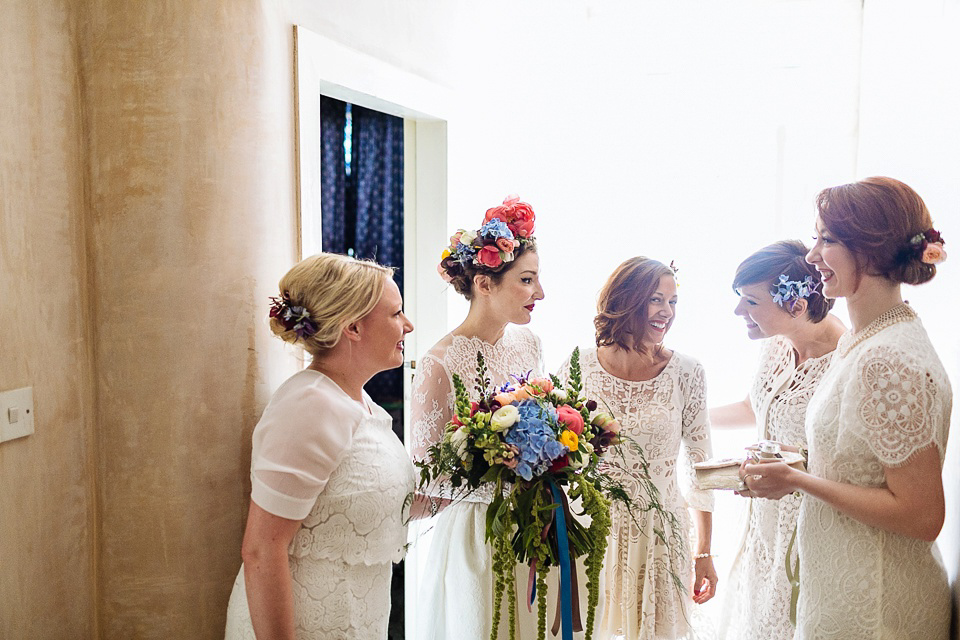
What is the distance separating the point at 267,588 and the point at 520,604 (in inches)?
32.0

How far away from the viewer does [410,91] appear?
279 cm

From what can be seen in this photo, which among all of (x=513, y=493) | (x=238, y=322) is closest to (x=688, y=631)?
(x=513, y=493)

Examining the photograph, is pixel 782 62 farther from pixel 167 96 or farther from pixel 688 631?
pixel 167 96

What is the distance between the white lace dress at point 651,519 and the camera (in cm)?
235

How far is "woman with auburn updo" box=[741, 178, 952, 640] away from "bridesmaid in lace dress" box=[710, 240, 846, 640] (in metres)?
0.40

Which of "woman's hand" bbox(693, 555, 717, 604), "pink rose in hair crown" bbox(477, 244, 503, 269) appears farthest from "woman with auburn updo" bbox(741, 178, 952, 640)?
"pink rose in hair crown" bbox(477, 244, 503, 269)

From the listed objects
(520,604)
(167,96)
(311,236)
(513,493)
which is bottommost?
(520,604)

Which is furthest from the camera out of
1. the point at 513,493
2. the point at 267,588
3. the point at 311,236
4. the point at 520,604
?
the point at 311,236

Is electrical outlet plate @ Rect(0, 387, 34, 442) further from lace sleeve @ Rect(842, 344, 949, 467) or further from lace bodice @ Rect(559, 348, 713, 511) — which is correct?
lace sleeve @ Rect(842, 344, 949, 467)

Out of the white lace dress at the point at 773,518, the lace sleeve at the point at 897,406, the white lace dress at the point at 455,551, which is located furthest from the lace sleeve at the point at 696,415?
the lace sleeve at the point at 897,406

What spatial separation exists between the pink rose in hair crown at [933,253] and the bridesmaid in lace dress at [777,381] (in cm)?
63

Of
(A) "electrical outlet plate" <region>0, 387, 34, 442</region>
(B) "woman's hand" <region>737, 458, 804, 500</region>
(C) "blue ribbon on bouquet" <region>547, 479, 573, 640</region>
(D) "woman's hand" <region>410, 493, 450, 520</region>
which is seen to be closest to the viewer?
(A) "electrical outlet plate" <region>0, 387, 34, 442</region>

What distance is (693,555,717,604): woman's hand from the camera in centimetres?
250

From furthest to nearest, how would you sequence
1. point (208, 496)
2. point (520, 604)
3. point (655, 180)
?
point (655, 180) → point (520, 604) → point (208, 496)
